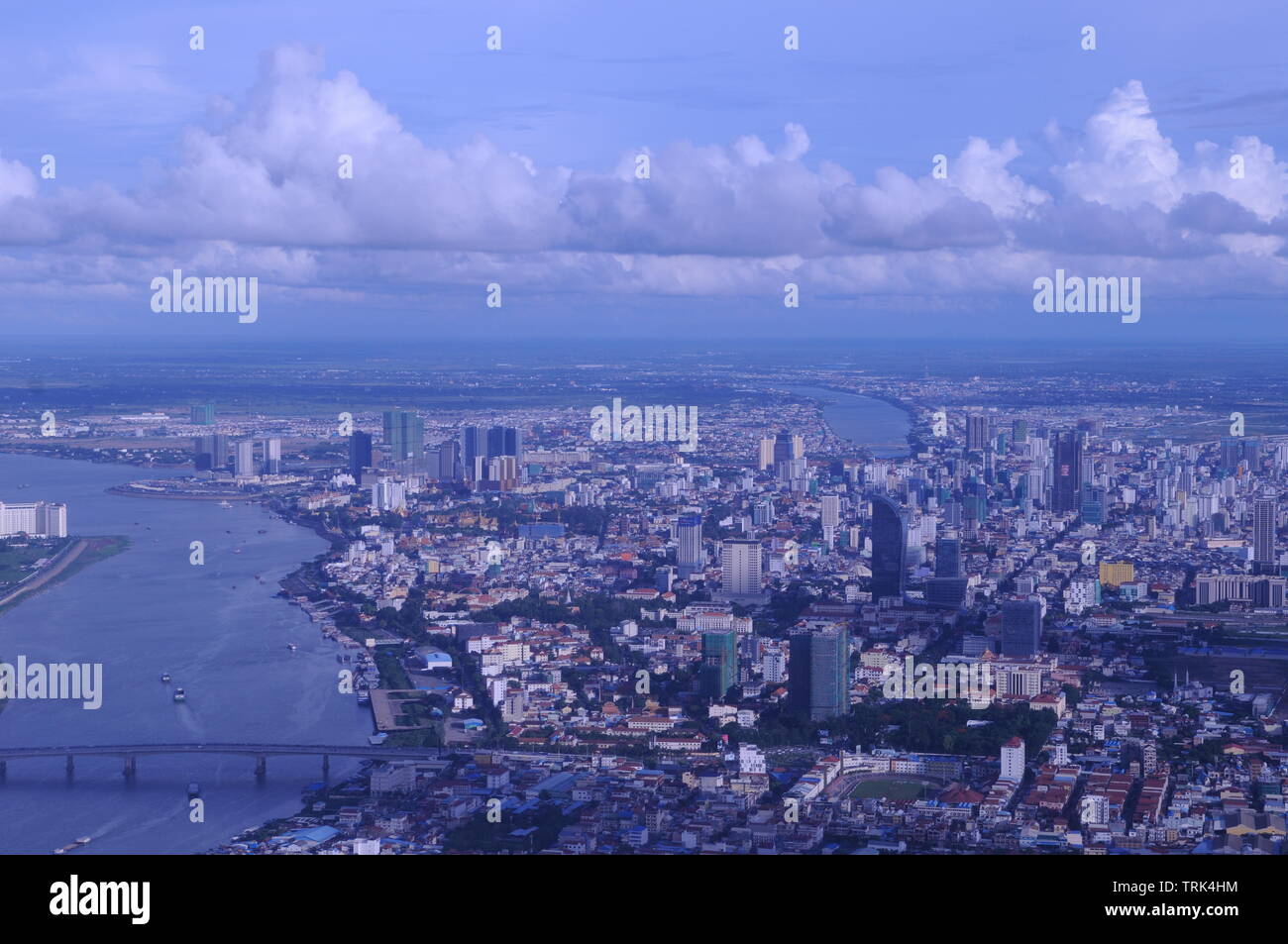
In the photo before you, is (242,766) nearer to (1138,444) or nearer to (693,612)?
(693,612)

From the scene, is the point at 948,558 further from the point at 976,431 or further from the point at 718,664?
the point at 976,431

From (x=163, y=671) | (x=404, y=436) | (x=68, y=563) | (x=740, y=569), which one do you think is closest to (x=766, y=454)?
(x=740, y=569)

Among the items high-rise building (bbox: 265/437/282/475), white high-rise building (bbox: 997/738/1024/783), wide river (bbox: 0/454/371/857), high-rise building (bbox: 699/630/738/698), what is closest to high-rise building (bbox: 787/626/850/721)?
high-rise building (bbox: 699/630/738/698)

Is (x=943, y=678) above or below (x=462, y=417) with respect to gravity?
below

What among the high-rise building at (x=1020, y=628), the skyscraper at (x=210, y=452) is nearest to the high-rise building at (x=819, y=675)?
the high-rise building at (x=1020, y=628)

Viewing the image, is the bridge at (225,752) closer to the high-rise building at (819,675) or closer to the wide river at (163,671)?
the wide river at (163,671)
